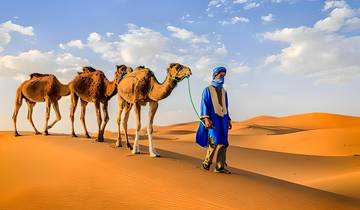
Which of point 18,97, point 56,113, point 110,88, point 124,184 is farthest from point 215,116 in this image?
point 18,97

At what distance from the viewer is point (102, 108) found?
13.5 metres

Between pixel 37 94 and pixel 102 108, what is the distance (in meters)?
3.99

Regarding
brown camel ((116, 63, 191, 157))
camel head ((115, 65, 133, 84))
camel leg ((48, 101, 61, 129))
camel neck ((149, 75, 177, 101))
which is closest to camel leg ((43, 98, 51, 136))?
camel leg ((48, 101, 61, 129))

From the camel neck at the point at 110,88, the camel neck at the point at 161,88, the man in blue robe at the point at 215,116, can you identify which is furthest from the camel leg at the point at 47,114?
the man in blue robe at the point at 215,116

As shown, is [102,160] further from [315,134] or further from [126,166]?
[315,134]

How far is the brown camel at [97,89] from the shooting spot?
12915 millimetres

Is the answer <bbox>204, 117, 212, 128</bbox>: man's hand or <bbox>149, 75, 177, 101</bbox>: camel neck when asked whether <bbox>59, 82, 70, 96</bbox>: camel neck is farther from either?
<bbox>204, 117, 212, 128</bbox>: man's hand

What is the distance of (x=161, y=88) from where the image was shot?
9.70 m

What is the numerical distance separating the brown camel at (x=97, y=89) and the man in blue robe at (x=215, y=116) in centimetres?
390

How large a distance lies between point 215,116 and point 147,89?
6.79 ft

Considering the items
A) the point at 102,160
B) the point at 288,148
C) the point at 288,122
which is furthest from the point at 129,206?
the point at 288,122

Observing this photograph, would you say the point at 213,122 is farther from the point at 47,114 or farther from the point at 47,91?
the point at 47,91

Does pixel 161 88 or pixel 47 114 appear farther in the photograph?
pixel 47 114

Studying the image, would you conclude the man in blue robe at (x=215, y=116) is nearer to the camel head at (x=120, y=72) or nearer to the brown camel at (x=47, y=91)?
the camel head at (x=120, y=72)
